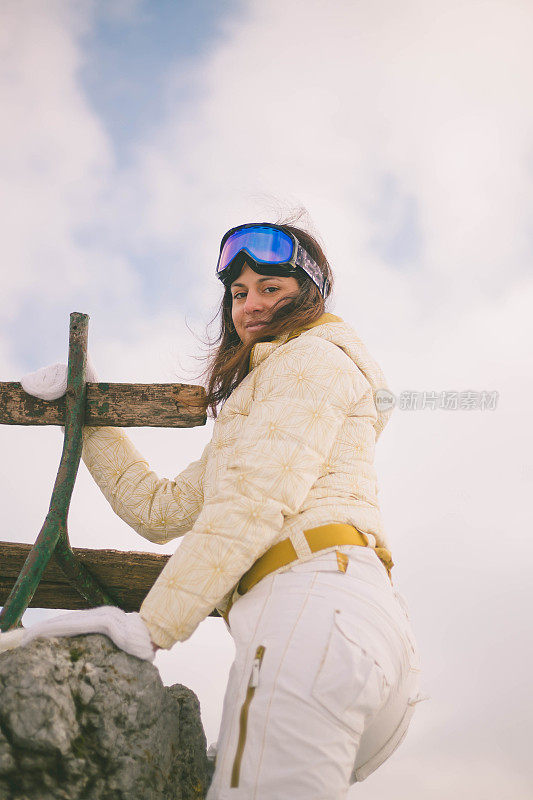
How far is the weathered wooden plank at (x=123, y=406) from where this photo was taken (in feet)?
9.80

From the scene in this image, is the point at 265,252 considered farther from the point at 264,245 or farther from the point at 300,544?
the point at 300,544

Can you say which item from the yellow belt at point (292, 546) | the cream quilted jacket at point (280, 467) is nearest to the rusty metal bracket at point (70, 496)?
the cream quilted jacket at point (280, 467)

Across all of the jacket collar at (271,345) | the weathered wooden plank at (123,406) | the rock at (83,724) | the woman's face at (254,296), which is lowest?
the rock at (83,724)

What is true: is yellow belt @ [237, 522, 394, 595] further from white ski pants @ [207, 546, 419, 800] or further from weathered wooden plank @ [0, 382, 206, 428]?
weathered wooden plank @ [0, 382, 206, 428]

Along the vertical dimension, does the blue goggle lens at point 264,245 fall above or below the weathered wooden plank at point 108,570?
above

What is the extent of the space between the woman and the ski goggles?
53 cm

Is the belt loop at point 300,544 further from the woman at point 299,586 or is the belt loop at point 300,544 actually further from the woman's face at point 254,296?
the woman's face at point 254,296

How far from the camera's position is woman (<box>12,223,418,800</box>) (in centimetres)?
170

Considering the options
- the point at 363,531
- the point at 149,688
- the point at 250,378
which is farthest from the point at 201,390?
the point at 149,688

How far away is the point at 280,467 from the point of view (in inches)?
77.2

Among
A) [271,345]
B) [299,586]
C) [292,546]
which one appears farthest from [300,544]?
[271,345]

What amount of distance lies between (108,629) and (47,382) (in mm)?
1633

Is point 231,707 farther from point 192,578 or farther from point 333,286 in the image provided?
point 333,286

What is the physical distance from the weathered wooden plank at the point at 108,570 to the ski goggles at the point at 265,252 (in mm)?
1593
